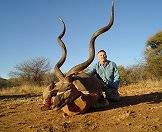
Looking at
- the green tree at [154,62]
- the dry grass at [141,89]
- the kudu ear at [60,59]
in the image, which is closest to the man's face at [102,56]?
the kudu ear at [60,59]

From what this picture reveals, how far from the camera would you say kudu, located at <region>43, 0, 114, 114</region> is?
8.31 metres

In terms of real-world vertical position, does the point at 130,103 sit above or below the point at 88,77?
below

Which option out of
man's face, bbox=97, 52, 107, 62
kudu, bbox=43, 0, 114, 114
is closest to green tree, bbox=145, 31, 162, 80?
man's face, bbox=97, 52, 107, 62

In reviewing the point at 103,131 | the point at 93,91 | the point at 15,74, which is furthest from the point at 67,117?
the point at 15,74

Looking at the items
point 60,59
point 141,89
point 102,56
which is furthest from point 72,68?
point 141,89

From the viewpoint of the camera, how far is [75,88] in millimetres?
8703

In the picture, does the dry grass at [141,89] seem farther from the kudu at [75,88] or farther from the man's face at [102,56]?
the kudu at [75,88]

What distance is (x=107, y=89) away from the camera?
400 inches

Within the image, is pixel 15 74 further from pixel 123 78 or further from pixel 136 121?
pixel 136 121

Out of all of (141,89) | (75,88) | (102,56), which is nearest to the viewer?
(75,88)

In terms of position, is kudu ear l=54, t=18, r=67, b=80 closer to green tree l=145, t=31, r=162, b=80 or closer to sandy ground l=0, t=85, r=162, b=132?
sandy ground l=0, t=85, r=162, b=132

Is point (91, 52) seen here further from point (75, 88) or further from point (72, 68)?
point (75, 88)

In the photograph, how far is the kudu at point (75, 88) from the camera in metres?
8.31

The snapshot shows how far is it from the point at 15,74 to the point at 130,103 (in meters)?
33.4
